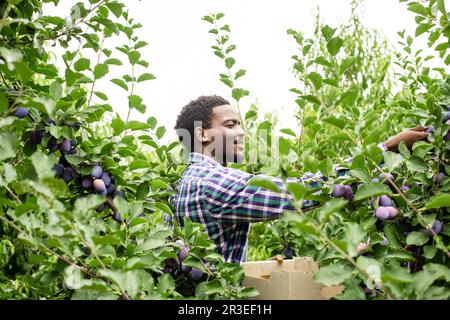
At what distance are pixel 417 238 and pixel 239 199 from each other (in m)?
0.67

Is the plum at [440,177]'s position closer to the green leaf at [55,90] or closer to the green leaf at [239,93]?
the green leaf at [239,93]

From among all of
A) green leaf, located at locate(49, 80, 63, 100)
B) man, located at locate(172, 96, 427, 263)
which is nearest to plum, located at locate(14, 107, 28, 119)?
green leaf, located at locate(49, 80, 63, 100)

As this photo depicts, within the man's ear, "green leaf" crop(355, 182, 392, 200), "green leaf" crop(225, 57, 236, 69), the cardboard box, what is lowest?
the cardboard box

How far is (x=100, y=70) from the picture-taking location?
1.58m

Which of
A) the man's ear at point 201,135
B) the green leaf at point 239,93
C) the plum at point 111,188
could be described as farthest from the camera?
the man's ear at point 201,135

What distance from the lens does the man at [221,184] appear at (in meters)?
1.72

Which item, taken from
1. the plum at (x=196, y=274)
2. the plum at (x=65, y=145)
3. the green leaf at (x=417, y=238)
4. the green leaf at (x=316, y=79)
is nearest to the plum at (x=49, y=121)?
the plum at (x=65, y=145)

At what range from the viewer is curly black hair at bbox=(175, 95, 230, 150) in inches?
100

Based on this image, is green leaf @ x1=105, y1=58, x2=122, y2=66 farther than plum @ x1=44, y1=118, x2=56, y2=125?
Yes

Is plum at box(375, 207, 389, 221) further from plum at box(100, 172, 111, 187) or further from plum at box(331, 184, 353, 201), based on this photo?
plum at box(100, 172, 111, 187)

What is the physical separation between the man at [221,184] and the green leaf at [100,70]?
1.74 ft

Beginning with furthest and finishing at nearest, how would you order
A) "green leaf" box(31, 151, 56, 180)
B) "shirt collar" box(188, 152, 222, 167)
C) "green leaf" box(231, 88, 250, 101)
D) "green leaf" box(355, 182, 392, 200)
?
"shirt collar" box(188, 152, 222, 167)
"green leaf" box(231, 88, 250, 101)
"green leaf" box(355, 182, 392, 200)
"green leaf" box(31, 151, 56, 180)

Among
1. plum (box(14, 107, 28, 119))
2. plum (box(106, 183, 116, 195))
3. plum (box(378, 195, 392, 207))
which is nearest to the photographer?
plum (box(378, 195, 392, 207))

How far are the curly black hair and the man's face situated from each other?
3 cm
